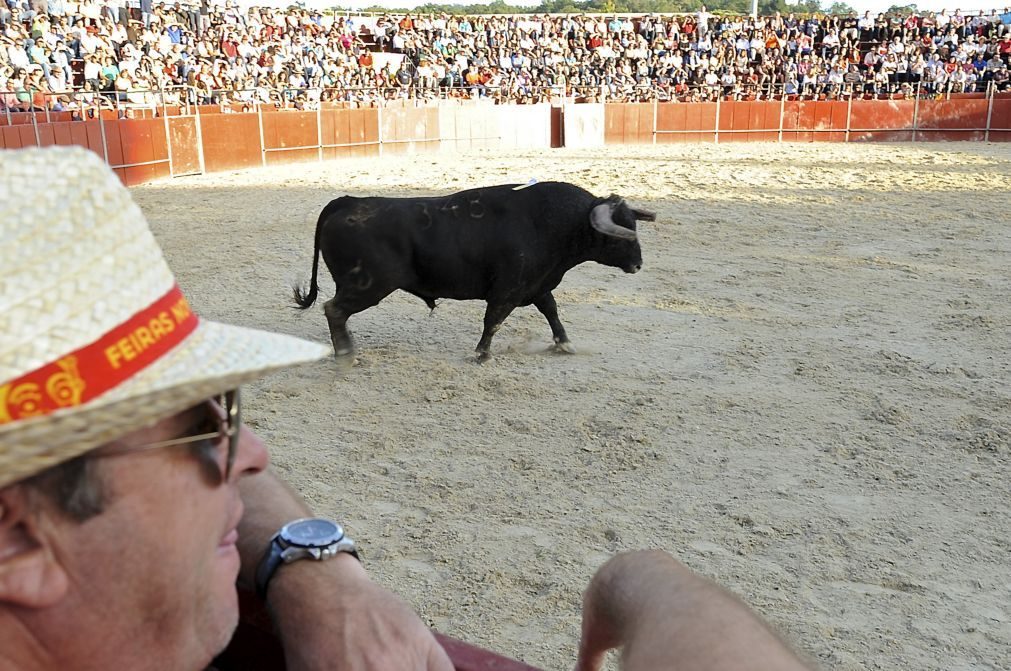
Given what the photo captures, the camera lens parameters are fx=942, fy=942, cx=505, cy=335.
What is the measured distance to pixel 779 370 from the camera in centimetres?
560

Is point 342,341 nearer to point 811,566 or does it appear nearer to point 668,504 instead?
point 668,504

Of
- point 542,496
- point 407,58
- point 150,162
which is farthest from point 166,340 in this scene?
point 407,58

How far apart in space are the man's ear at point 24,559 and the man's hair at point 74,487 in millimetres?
17

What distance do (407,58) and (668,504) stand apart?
24344 mm

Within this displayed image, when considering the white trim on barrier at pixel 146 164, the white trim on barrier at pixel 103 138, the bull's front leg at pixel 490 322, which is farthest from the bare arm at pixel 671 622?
the white trim on barrier at pixel 146 164

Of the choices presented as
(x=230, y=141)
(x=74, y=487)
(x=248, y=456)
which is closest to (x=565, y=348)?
(x=248, y=456)

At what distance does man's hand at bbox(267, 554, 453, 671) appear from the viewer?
1.29 meters

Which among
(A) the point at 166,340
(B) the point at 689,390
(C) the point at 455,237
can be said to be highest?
(A) the point at 166,340

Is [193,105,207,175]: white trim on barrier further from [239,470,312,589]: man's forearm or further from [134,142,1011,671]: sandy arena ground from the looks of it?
[239,470,312,589]: man's forearm

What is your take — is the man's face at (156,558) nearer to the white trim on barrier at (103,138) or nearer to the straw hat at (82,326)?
the straw hat at (82,326)

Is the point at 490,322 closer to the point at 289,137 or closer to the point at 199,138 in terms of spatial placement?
the point at 199,138

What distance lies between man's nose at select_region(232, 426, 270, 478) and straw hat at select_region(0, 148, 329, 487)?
18 centimetres

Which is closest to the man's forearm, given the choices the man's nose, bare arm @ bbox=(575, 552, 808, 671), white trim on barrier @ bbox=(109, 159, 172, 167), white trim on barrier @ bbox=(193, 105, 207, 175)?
the man's nose

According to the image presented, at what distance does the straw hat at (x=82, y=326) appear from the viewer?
0.80 metres
